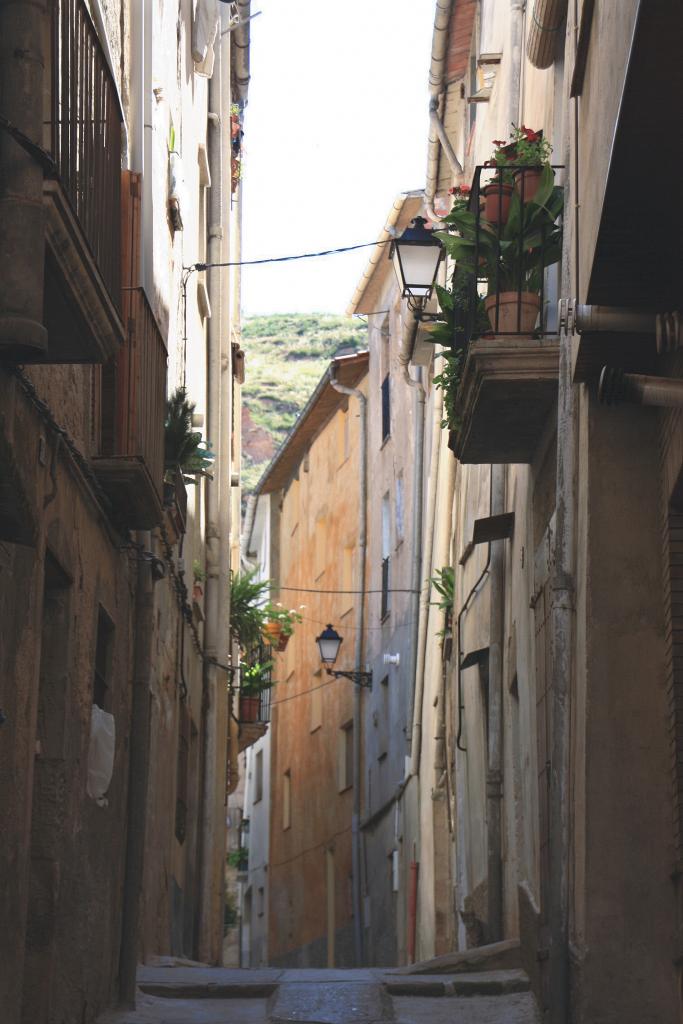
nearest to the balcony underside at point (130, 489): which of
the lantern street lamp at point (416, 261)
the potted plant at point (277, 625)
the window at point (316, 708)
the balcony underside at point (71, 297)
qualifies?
the balcony underside at point (71, 297)

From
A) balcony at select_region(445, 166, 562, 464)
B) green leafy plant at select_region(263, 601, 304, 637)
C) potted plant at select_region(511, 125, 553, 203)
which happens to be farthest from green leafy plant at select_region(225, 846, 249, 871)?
potted plant at select_region(511, 125, 553, 203)

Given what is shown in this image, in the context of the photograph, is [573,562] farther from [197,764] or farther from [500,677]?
[197,764]

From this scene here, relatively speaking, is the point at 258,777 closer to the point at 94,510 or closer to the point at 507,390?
the point at 94,510

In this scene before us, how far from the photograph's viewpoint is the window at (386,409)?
1001 inches

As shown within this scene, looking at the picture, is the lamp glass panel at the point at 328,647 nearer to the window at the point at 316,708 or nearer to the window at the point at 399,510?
the window at the point at 399,510

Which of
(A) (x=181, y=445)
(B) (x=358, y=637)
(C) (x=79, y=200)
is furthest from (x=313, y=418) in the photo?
(C) (x=79, y=200)

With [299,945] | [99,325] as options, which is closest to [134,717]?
[99,325]

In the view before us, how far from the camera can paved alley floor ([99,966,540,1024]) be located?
8555 millimetres

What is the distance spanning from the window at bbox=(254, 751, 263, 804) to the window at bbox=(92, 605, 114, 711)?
88.0 ft

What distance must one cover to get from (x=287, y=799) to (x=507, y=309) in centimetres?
2414

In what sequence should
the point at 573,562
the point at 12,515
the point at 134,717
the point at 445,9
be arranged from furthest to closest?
the point at 445,9, the point at 134,717, the point at 573,562, the point at 12,515

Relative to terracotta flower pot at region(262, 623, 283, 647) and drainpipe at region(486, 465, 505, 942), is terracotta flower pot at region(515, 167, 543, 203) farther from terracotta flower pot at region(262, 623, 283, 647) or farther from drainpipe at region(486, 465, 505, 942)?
terracotta flower pot at region(262, 623, 283, 647)

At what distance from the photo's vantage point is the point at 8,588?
647 centimetres

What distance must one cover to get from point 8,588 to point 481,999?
416 cm
